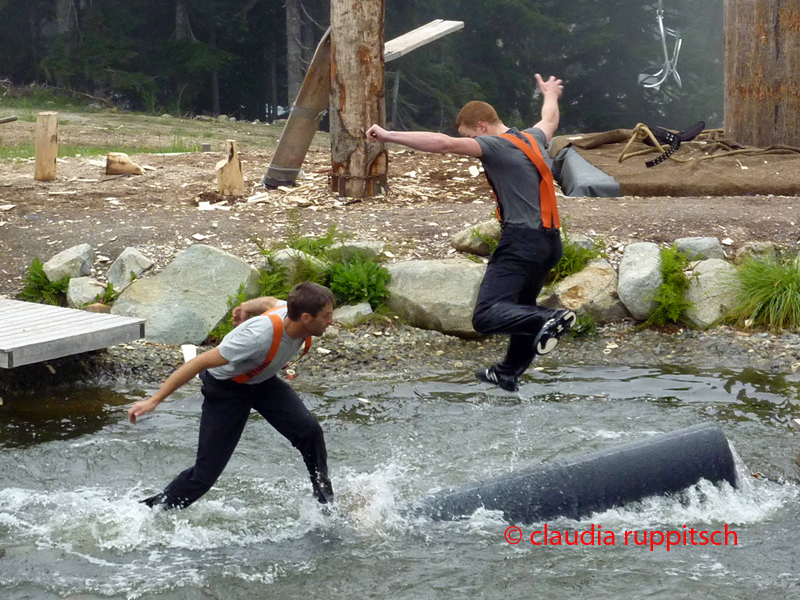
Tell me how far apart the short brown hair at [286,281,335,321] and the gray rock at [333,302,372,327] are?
4127 millimetres

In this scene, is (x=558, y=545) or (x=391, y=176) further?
(x=391, y=176)

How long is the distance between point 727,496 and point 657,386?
2.13 meters

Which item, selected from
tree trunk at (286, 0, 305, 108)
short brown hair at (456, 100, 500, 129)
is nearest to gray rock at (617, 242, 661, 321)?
short brown hair at (456, 100, 500, 129)

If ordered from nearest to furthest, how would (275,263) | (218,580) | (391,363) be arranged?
(218,580)
(391,363)
(275,263)

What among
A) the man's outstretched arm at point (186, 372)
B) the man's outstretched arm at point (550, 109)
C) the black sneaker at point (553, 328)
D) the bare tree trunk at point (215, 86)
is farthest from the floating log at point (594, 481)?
the bare tree trunk at point (215, 86)

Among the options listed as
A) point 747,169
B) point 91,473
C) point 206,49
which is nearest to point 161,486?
point 91,473

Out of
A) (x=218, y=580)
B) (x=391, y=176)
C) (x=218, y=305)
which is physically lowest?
(x=218, y=580)

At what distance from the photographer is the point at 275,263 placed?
893 centimetres

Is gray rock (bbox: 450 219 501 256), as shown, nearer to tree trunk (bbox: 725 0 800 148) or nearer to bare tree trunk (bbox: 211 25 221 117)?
tree trunk (bbox: 725 0 800 148)

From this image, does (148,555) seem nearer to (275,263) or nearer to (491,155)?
(491,155)

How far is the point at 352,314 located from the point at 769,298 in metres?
3.73

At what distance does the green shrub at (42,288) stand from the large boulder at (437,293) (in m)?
3.07

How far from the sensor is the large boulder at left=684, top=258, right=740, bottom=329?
28.4 ft

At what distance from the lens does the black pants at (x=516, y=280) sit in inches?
236
